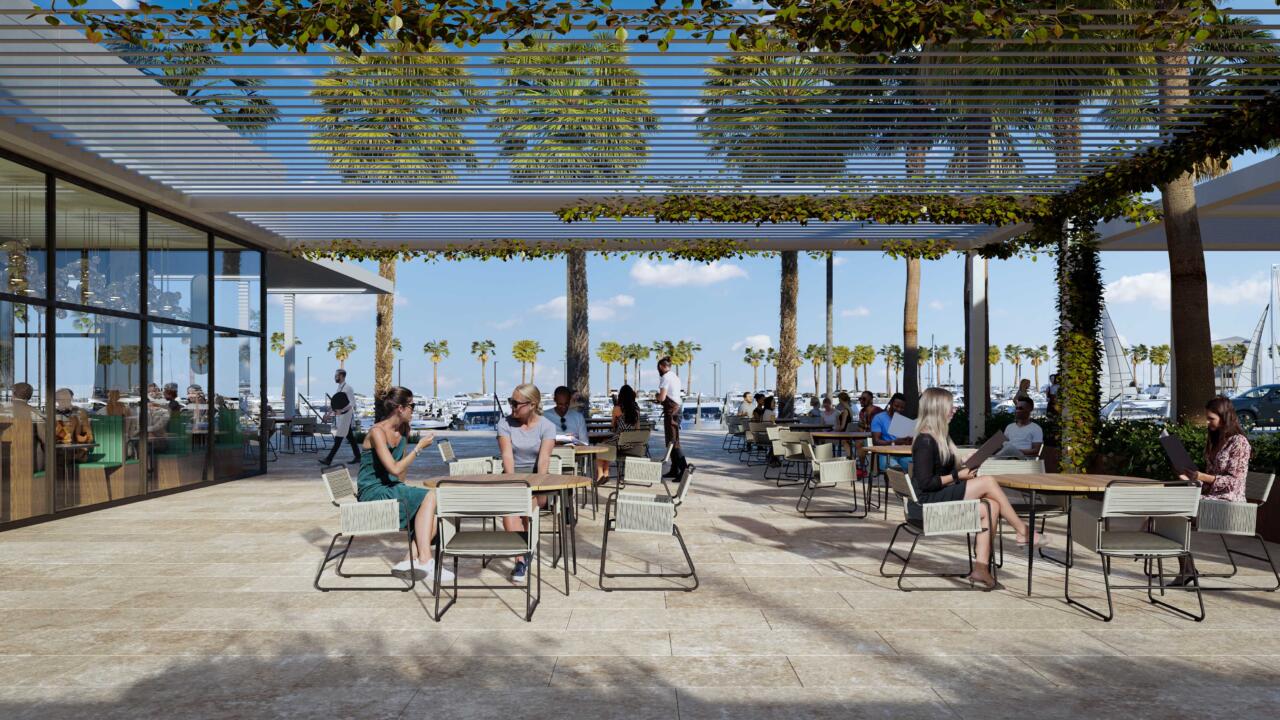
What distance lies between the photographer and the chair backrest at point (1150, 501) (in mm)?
5039

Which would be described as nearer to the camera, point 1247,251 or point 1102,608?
point 1102,608

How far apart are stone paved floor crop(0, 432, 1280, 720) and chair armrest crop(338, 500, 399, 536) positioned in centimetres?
41

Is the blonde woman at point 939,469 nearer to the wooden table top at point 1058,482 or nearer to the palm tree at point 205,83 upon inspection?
the wooden table top at point 1058,482

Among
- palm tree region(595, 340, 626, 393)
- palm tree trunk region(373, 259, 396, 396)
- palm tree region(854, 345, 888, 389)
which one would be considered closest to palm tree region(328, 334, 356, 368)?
palm tree region(595, 340, 626, 393)

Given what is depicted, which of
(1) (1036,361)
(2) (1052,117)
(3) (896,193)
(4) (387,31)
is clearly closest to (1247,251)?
(3) (896,193)

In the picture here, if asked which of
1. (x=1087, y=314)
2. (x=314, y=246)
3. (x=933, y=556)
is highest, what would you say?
(x=314, y=246)

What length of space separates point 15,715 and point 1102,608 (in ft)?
17.1

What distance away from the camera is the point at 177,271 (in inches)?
459

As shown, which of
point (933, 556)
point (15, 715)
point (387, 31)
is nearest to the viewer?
point (15, 715)

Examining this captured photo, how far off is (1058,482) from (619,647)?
123 inches

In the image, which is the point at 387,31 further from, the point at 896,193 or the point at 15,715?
the point at 896,193

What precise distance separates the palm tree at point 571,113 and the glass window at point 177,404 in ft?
15.9

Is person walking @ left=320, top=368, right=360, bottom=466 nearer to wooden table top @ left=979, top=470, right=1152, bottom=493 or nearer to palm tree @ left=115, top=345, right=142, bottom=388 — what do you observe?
palm tree @ left=115, top=345, right=142, bottom=388

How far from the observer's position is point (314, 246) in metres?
14.5
